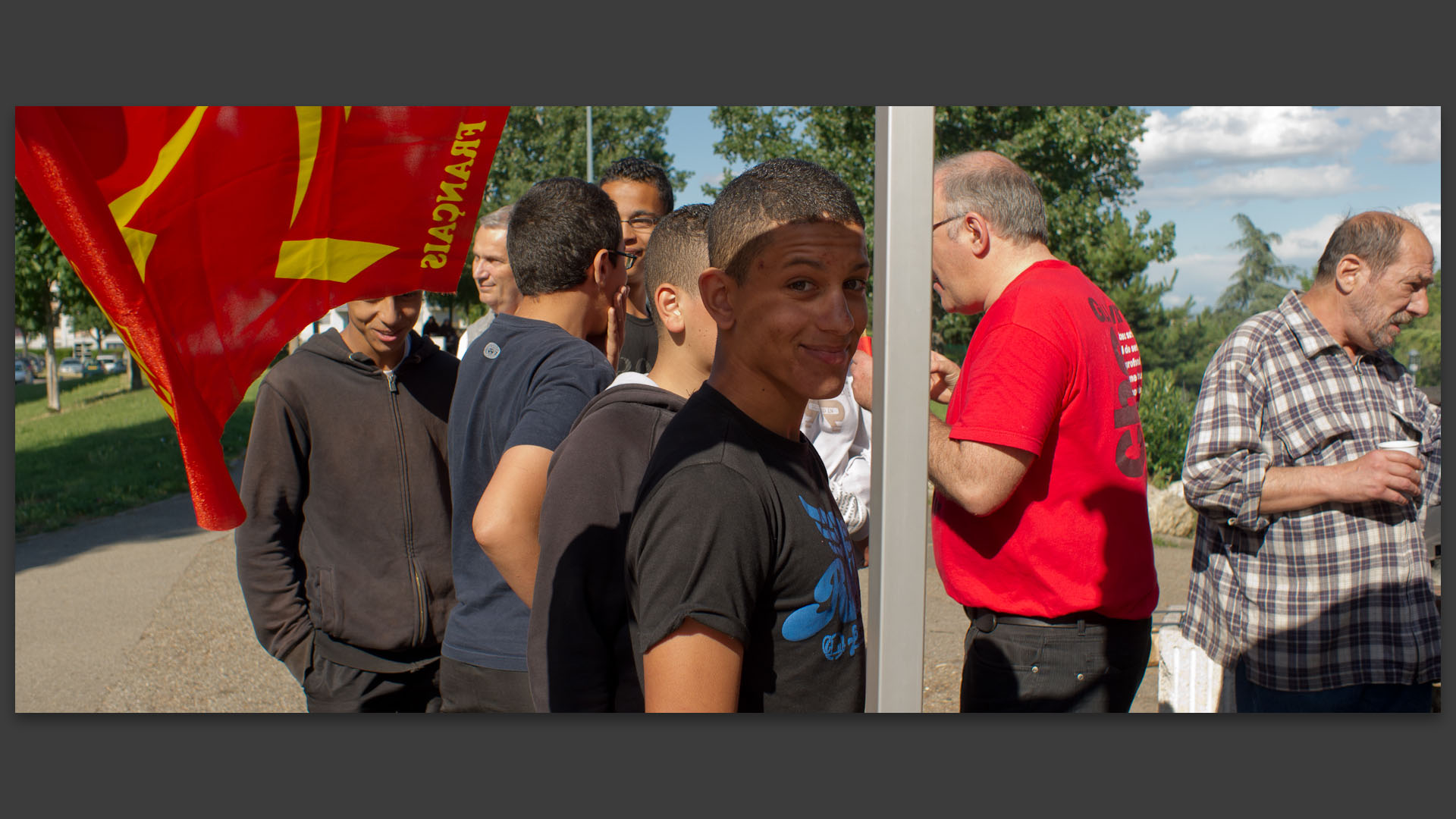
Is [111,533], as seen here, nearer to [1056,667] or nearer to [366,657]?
[366,657]

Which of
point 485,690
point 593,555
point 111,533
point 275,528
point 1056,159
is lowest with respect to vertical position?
point 111,533

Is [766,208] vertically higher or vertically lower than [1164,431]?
higher

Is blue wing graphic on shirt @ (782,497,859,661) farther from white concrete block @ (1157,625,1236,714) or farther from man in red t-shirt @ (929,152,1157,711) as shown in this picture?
white concrete block @ (1157,625,1236,714)

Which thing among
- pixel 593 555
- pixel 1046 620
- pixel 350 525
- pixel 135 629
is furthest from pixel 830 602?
pixel 135 629

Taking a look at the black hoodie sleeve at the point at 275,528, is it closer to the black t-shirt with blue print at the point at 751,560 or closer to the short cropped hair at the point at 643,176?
the short cropped hair at the point at 643,176

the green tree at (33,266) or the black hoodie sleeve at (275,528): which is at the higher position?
the green tree at (33,266)

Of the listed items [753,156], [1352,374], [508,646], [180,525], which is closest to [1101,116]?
[753,156]

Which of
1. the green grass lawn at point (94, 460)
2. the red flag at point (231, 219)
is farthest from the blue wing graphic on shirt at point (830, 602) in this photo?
the green grass lawn at point (94, 460)

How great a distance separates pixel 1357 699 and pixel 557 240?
2.52 metres

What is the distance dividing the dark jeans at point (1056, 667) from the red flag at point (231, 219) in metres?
1.63

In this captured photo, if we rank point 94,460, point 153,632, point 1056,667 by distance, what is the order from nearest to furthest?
1. point 1056,667
2. point 153,632
3. point 94,460

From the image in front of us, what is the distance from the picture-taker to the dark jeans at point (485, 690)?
2.47 metres

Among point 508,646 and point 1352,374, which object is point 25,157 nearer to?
point 508,646

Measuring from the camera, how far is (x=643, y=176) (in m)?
3.88
